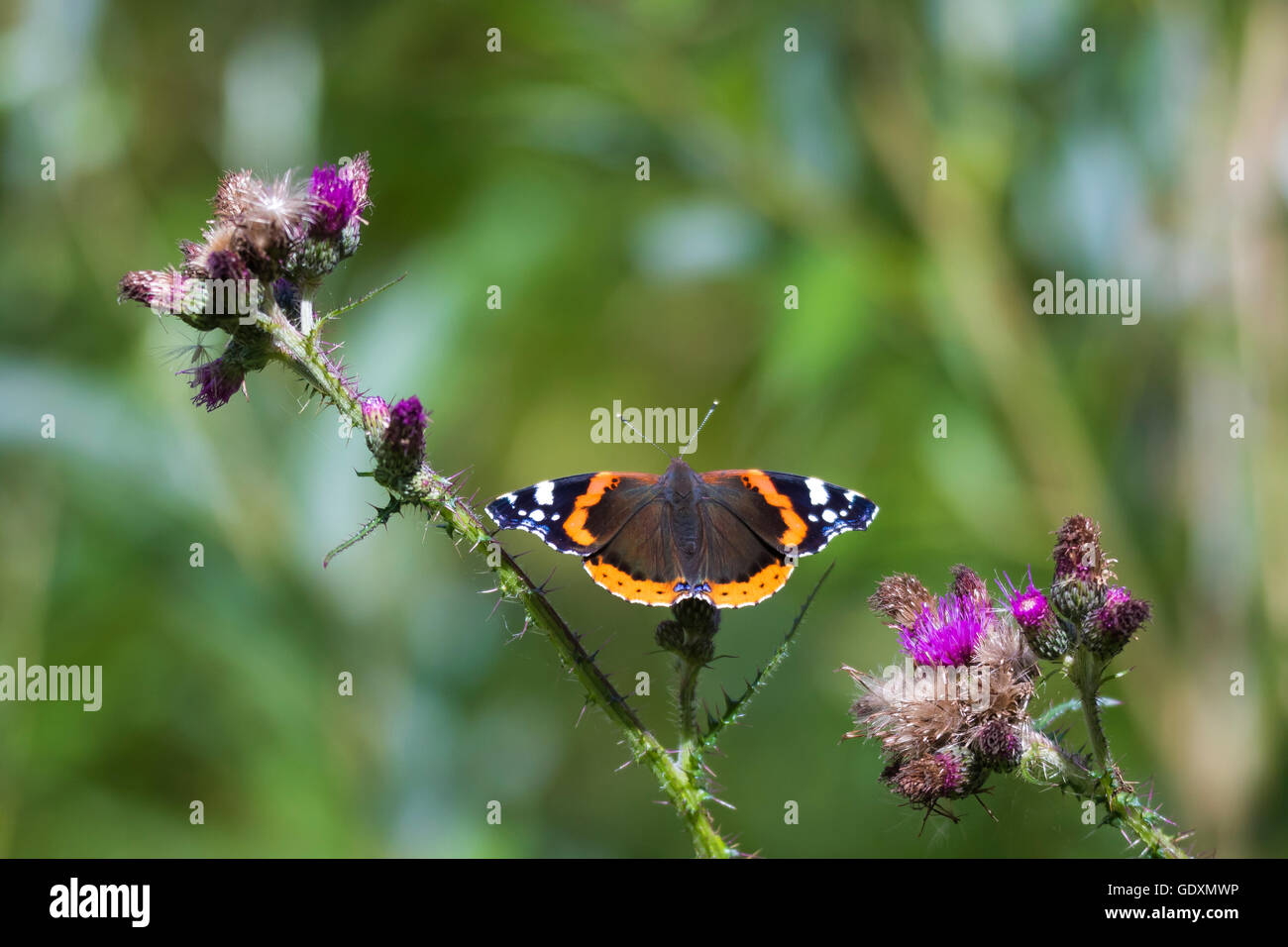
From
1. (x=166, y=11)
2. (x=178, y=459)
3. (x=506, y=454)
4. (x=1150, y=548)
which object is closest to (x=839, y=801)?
(x=1150, y=548)

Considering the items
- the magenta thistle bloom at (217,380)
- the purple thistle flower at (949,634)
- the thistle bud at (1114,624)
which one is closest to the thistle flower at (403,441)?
the magenta thistle bloom at (217,380)

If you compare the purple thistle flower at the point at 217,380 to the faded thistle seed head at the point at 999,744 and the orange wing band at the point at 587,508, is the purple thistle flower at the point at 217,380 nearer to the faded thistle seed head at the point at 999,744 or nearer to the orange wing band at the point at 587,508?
the orange wing band at the point at 587,508

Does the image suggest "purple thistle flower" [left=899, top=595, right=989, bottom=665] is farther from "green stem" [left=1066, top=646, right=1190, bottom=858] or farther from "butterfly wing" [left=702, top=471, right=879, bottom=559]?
"butterfly wing" [left=702, top=471, right=879, bottom=559]

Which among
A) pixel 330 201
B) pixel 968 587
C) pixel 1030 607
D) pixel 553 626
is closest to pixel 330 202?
pixel 330 201

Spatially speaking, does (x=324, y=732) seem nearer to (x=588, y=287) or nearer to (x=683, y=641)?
(x=683, y=641)

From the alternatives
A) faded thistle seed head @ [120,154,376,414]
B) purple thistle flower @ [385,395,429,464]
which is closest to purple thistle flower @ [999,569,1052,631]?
purple thistle flower @ [385,395,429,464]

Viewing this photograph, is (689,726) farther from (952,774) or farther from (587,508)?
(587,508)
